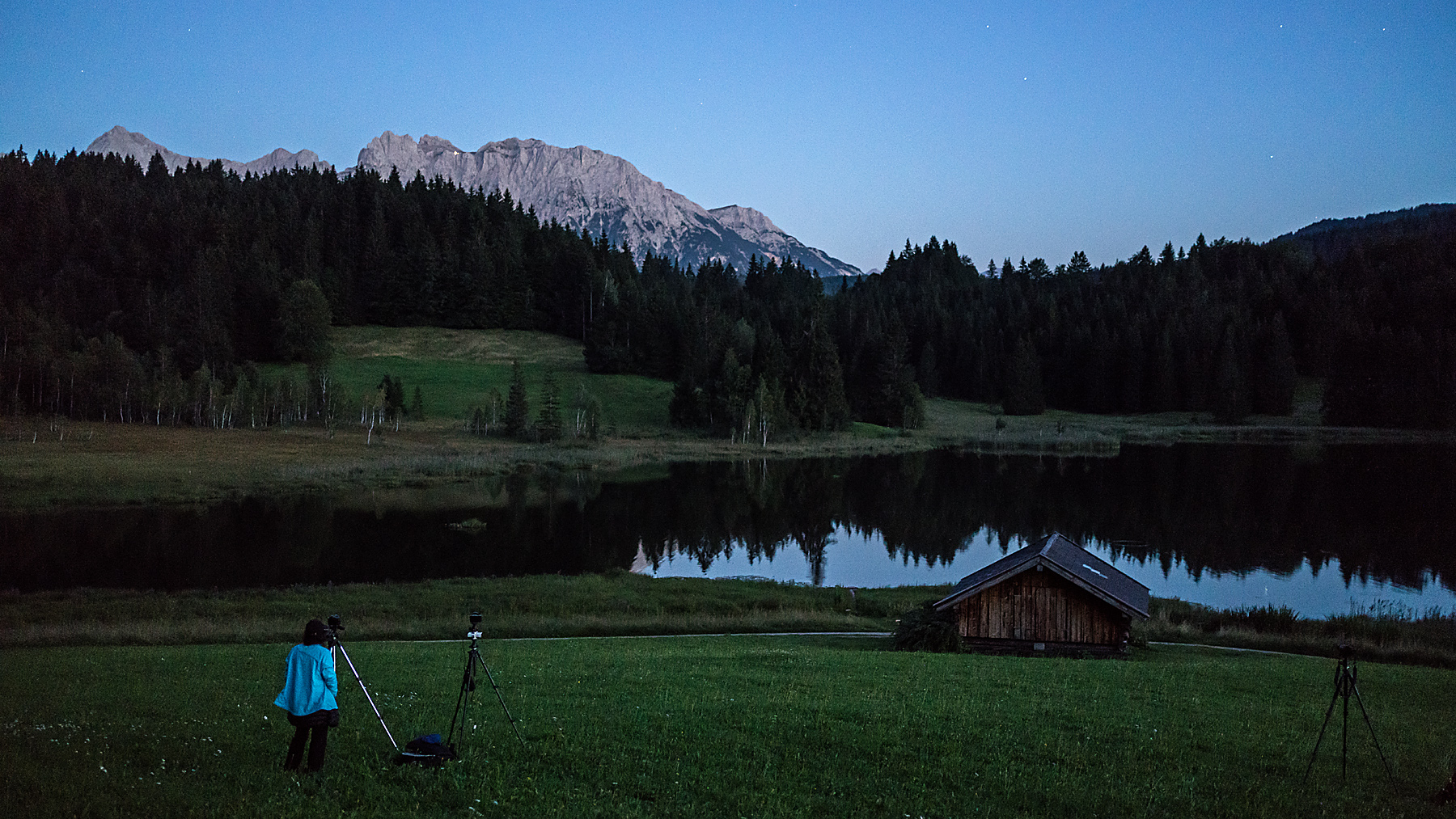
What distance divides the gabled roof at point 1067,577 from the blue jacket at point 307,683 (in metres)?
19.0

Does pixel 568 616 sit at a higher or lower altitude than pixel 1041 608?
lower

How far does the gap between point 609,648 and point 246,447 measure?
68.3m

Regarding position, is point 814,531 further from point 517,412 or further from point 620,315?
point 620,315

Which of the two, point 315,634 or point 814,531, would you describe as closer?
point 315,634

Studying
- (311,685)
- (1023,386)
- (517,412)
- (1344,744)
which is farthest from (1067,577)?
(1023,386)

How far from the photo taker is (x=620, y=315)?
12938cm

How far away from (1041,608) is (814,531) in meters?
31.9

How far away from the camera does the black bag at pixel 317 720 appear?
933 centimetres

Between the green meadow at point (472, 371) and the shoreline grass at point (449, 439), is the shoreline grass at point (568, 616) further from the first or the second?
the green meadow at point (472, 371)

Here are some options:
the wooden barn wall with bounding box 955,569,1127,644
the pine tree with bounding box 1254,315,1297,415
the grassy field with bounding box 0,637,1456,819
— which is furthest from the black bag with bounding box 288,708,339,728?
the pine tree with bounding box 1254,315,1297,415

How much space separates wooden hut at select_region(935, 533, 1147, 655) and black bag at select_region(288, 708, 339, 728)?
746 inches

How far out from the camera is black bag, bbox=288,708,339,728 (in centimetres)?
933

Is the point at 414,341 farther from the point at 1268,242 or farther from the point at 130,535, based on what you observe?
the point at 1268,242

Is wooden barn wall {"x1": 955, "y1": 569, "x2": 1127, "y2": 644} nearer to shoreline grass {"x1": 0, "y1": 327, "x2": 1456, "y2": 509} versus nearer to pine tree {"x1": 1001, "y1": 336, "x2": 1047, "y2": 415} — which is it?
shoreline grass {"x1": 0, "y1": 327, "x2": 1456, "y2": 509}
